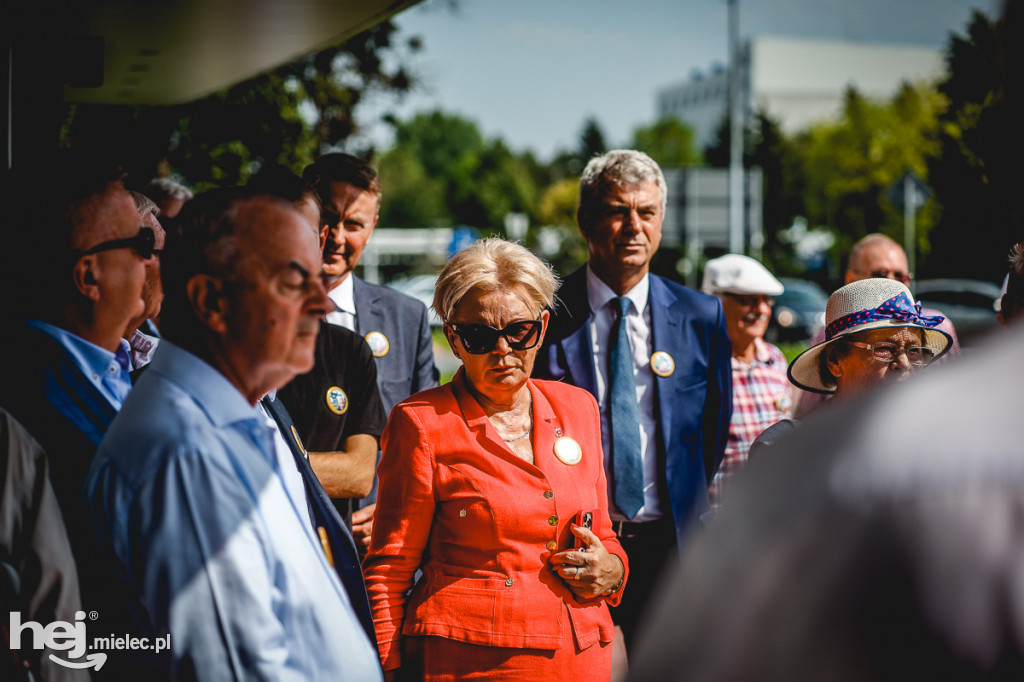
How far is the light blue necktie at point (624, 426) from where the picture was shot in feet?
11.7

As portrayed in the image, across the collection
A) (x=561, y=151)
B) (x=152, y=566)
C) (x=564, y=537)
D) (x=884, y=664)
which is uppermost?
(x=561, y=151)

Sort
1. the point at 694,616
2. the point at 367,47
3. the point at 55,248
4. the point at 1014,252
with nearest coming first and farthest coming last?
the point at 694,616, the point at 55,248, the point at 1014,252, the point at 367,47

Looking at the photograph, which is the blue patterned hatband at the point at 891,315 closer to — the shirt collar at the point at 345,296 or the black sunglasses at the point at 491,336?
the black sunglasses at the point at 491,336

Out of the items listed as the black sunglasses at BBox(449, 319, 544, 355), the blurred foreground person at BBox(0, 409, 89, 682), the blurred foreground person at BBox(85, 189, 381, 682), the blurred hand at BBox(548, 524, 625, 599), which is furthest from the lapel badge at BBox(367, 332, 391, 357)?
the blurred foreground person at BBox(0, 409, 89, 682)

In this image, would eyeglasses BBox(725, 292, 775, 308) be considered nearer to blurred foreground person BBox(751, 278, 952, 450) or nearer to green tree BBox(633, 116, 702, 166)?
blurred foreground person BBox(751, 278, 952, 450)

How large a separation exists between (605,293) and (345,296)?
3.65 feet

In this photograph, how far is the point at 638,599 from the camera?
11.7ft

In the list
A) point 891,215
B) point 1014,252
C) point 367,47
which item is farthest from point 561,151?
point 1014,252

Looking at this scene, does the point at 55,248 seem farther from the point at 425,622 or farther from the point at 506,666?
the point at 506,666

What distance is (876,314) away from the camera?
320 centimetres

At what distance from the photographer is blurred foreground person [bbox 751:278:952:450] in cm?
315

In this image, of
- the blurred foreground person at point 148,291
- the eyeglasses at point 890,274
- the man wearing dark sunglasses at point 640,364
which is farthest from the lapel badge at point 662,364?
the eyeglasses at point 890,274

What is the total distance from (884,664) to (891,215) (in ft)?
163

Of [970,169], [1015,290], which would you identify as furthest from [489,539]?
[970,169]
